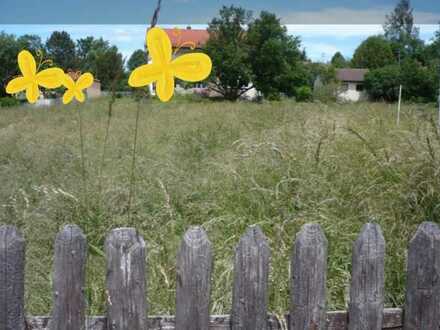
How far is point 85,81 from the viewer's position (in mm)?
1176

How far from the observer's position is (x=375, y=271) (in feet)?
4.03

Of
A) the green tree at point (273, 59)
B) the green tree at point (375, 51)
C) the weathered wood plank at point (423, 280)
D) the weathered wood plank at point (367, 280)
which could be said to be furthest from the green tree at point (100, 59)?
the green tree at point (375, 51)

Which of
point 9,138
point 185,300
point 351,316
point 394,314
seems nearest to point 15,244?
point 185,300

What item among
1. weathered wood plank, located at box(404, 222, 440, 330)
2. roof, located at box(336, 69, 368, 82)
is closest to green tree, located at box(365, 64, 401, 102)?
weathered wood plank, located at box(404, 222, 440, 330)

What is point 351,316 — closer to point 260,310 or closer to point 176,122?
point 260,310

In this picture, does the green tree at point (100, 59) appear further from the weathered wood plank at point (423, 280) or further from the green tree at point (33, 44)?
the weathered wood plank at point (423, 280)

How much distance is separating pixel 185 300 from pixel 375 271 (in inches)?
18.6

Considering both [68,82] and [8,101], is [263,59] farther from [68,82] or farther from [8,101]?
[68,82]

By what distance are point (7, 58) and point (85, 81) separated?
0.55m

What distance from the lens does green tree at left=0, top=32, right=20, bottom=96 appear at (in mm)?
1517

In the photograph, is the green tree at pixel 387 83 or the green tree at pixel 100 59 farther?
the green tree at pixel 387 83

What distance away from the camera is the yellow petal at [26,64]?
113cm

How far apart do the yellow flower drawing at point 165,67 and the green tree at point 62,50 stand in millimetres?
375

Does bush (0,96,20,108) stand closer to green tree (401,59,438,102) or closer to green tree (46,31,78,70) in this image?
green tree (46,31,78,70)
